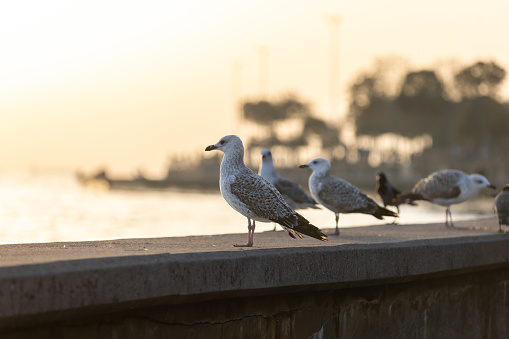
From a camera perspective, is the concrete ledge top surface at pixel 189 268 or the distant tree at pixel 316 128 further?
the distant tree at pixel 316 128

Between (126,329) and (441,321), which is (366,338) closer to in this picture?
(441,321)

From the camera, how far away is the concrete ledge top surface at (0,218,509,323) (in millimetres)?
4152

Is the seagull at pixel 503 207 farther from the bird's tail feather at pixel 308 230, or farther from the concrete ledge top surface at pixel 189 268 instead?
the bird's tail feather at pixel 308 230

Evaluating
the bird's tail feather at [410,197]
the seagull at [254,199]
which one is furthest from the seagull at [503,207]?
the seagull at [254,199]

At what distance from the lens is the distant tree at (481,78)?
69250 mm

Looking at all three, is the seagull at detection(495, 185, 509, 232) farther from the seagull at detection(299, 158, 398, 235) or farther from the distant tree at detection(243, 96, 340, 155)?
the distant tree at detection(243, 96, 340, 155)

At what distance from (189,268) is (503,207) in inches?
216

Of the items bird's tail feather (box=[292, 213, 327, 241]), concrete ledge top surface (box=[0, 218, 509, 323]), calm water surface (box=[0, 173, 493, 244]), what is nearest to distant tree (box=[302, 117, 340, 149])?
calm water surface (box=[0, 173, 493, 244])

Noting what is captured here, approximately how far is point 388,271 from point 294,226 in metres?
0.83

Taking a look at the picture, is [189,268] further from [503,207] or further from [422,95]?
[422,95]

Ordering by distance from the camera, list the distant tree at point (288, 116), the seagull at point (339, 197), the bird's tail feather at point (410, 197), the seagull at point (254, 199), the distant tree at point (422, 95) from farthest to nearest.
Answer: the distant tree at point (288, 116) < the distant tree at point (422, 95) < the bird's tail feather at point (410, 197) < the seagull at point (339, 197) < the seagull at point (254, 199)

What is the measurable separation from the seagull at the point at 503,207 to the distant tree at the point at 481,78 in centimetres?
6268

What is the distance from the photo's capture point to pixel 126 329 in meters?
4.61

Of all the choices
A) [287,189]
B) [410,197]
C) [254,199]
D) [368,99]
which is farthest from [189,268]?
[368,99]
